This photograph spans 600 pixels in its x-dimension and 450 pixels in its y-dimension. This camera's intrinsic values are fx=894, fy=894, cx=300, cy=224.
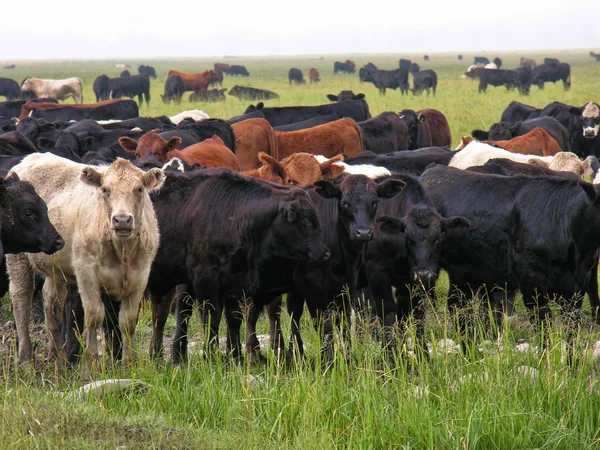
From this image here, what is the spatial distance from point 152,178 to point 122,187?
0.24 m

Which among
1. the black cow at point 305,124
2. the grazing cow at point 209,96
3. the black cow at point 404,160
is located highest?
the black cow at point 404,160

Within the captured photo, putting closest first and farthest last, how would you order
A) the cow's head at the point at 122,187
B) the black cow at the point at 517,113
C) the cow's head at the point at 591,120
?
the cow's head at the point at 122,187 < the cow's head at the point at 591,120 < the black cow at the point at 517,113

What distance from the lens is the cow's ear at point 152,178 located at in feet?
20.2

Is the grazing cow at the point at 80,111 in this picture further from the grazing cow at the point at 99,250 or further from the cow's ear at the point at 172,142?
the grazing cow at the point at 99,250

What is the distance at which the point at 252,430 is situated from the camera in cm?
452

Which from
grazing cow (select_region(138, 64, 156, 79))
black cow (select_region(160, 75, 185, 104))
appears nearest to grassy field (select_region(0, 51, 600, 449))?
black cow (select_region(160, 75, 185, 104))

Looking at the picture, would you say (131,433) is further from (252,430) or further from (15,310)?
(15,310)

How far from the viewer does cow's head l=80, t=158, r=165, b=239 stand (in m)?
5.96

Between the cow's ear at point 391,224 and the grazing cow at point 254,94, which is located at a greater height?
the cow's ear at point 391,224

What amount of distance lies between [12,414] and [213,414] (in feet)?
3.49

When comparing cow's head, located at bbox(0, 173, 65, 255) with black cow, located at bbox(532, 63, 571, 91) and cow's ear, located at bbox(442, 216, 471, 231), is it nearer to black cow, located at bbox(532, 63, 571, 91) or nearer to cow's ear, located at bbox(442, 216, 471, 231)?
cow's ear, located at bbox(442, 216, 471, 231)

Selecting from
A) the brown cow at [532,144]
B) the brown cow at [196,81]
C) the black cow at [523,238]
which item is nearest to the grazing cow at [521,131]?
the brown cow at [532,144]

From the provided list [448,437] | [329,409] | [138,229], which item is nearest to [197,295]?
[138,229]

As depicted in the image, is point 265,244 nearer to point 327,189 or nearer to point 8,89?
point 327,189
